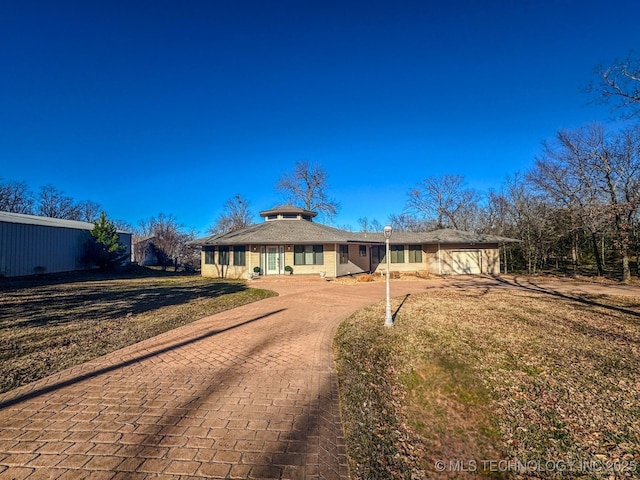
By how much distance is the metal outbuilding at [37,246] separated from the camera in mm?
16500

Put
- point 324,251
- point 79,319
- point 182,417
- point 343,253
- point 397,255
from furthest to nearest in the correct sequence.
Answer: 1. point 397,255
2. point 343,253
3. point 324,251
4. point 79,319
5. point 182,417

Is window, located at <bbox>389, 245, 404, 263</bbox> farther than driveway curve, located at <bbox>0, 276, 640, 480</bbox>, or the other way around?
window, located at <bbox>389, 245, 404, 263</bbox>

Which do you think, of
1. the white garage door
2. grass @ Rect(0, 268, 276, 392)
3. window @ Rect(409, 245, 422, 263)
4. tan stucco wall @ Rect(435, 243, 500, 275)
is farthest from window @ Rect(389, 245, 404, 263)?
grass @ Rect(0, 268, 276, 392)

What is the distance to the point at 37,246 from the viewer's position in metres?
18.2

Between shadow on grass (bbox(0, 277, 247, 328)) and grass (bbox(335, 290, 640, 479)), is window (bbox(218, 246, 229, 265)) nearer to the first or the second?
shadow on grass (bbox(0, 277, 247, 328))

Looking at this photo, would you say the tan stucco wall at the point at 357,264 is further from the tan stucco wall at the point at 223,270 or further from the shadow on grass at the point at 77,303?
the shadow on grass at the point at 77,303

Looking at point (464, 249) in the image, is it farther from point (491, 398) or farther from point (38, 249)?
point (38, 249)

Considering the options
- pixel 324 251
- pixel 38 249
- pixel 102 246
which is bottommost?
pixel 324 251

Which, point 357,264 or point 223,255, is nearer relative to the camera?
point 223,255

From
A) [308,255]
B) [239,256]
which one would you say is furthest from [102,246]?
[308,255]

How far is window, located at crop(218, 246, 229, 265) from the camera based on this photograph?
19.7 meters

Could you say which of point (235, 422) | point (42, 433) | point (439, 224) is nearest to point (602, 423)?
point (235, 422)

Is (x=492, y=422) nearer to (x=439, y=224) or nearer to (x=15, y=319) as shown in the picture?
(x=15, y=319)

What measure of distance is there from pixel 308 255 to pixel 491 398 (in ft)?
48.9
